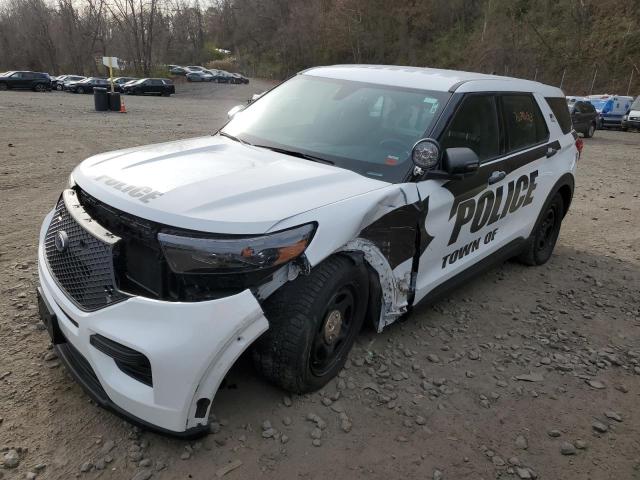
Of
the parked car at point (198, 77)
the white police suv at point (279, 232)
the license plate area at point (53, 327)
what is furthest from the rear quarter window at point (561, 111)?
the parked car at point (198, 77)

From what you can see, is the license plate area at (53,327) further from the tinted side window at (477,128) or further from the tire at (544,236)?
the tire at (544,236)

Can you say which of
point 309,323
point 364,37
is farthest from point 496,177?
point 364,37

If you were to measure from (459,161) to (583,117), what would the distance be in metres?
19.2

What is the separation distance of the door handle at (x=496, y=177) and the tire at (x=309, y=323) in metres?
Result: 1.45

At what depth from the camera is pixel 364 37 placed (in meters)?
63.6

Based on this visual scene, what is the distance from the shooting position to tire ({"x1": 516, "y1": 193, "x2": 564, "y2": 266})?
4859 mm

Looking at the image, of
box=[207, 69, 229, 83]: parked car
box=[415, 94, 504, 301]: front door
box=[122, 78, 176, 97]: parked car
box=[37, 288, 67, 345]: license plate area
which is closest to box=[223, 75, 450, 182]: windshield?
box=[415, 94, 504, 301]: front door

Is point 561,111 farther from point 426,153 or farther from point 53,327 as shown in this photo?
point 53,327

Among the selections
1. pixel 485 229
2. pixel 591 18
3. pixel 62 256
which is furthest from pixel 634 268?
pixel 591 18

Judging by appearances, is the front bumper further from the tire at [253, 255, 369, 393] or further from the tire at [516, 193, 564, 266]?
the tire at [516, 193, 564, 266]

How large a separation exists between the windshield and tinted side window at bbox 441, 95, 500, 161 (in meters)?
0.15

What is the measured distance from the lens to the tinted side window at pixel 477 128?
3.40m

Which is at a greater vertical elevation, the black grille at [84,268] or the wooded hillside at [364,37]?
the wooded hillside at [364,37]

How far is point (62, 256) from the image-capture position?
8.57 feet
